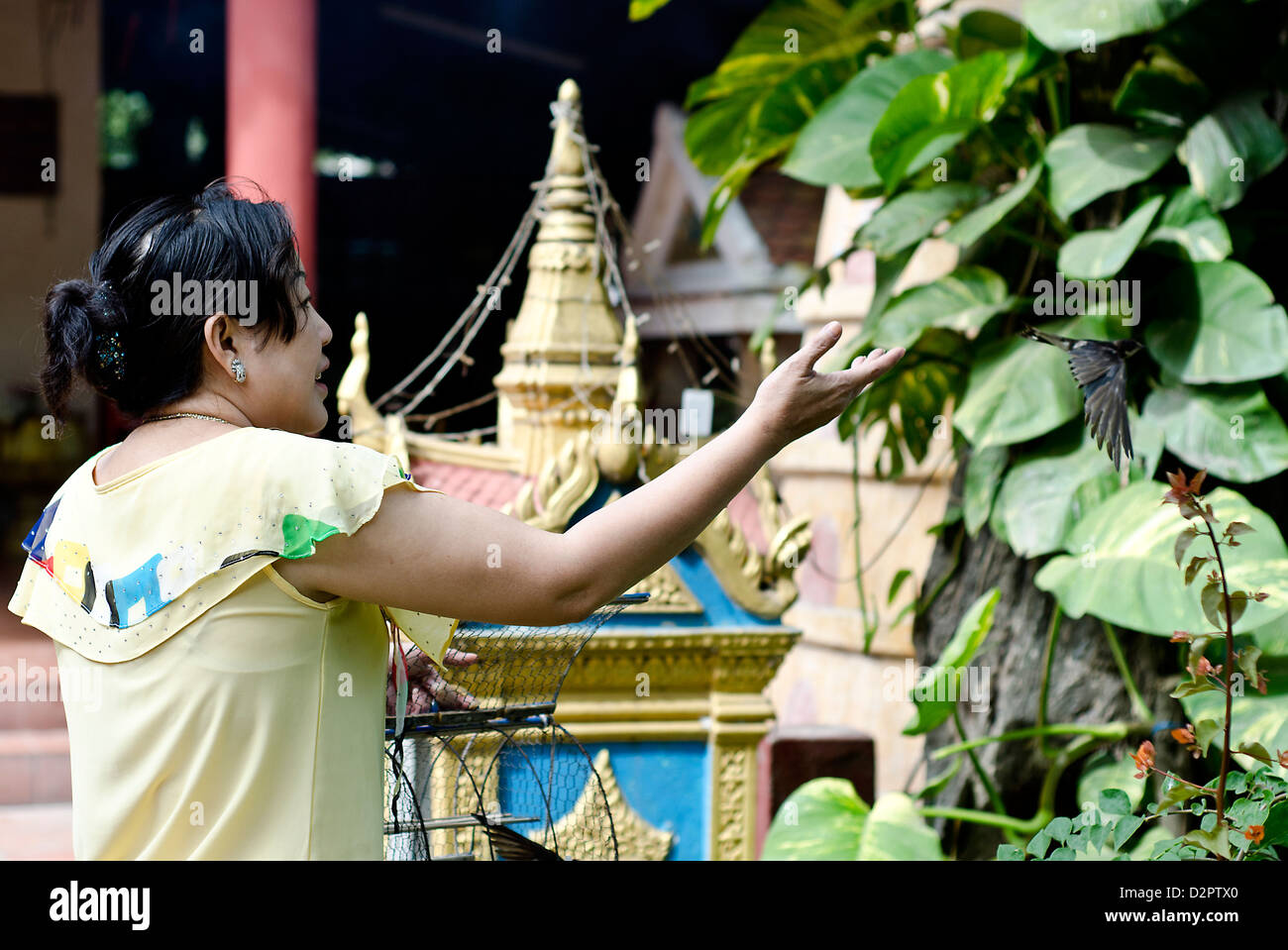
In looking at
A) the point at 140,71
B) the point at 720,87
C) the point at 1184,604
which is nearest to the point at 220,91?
the point at 140,71

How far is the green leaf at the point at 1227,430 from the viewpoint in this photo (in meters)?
2.37

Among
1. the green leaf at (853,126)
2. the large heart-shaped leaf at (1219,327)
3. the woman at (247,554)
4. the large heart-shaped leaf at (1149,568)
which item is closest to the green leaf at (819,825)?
the large heart-shaped leaf at (1149,568)

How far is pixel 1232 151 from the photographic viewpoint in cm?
249

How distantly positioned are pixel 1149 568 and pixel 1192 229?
2.32 ft

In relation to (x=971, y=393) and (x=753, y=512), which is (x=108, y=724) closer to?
(x=971, y=393)

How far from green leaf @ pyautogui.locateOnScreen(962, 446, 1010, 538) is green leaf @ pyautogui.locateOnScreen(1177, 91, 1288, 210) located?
25.1 inches

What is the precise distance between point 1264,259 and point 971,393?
2.45 feet

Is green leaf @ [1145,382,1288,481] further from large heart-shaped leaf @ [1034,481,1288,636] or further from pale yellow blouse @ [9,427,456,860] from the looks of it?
pale yellow blouse @ [9,427,456,860]

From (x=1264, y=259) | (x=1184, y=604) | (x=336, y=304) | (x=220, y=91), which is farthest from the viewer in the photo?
(x=336, y=304)

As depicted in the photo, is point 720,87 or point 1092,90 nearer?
point 1092,90

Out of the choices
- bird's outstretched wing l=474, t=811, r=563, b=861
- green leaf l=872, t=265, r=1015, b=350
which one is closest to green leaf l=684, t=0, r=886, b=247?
green leaf l=872, t=265, r=1015, b=350

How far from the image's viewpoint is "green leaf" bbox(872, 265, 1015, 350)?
2621mm

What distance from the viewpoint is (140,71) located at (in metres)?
6.82

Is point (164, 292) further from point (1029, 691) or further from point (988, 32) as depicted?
point (988, 32)
